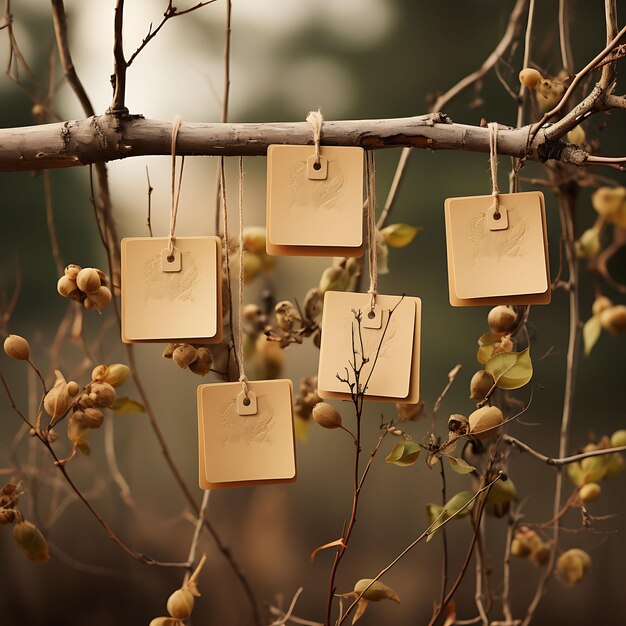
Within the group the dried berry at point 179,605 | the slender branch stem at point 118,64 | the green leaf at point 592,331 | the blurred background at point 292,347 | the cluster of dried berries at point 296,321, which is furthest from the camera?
the blurred background at point 292,347

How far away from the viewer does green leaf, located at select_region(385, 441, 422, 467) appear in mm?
735

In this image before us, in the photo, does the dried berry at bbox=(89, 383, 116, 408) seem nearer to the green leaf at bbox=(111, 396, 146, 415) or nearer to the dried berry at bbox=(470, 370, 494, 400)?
the green leaf at bbox=(111, 396, 146, 415)

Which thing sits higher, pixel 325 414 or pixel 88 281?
pixel 88 281

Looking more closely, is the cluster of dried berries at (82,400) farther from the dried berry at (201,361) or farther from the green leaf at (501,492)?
the green leaf at (501,492)

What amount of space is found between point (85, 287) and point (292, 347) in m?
0.61

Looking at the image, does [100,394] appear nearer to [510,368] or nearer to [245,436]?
[245,436]

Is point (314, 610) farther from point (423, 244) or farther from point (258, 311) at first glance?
point (423, 244)

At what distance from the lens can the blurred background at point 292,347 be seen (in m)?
1.29

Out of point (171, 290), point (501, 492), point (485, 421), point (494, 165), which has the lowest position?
point (501, 492)

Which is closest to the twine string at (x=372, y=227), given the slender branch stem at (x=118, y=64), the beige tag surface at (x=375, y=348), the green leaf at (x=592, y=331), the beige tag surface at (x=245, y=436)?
the beige tag surface at (x=375, y=348)

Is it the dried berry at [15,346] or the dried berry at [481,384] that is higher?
the dried berry at [15,346]

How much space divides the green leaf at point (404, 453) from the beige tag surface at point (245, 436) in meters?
0.10

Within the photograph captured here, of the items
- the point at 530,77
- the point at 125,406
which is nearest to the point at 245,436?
the point at 125,406

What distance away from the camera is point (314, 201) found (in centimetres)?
73
